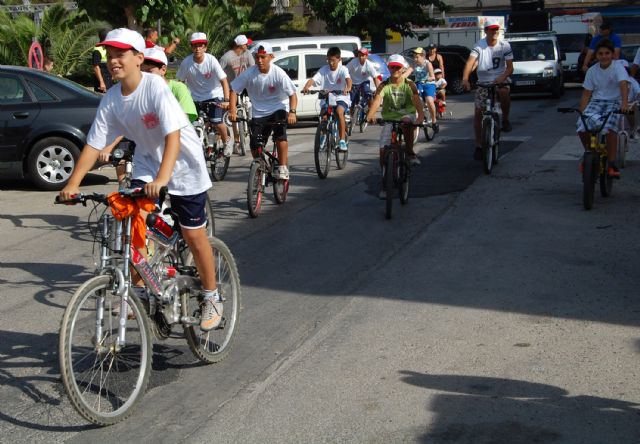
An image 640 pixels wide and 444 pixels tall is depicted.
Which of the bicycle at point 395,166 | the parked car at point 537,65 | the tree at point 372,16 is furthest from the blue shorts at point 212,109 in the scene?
the tree at point 372,16

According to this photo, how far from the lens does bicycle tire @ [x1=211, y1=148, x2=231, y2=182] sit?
14.1m

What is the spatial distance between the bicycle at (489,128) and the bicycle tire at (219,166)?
3445mm

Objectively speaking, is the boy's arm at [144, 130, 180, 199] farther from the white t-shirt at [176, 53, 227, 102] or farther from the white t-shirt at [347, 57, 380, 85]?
the white t-shirt at [347, 57, 380, 85]

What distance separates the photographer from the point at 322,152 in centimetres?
1423

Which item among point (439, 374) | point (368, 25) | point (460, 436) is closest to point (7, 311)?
point (439, 374)

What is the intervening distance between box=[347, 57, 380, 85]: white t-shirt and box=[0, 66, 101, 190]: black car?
22.7 ft

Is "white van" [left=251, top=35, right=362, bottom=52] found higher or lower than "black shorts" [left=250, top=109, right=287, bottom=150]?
higher

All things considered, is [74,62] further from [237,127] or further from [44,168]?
[44,168]

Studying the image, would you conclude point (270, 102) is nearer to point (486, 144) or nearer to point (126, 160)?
point (486, 144)

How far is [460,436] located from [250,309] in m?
2.88

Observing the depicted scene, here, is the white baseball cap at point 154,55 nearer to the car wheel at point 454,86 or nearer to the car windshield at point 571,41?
the car wheel at point 454,86

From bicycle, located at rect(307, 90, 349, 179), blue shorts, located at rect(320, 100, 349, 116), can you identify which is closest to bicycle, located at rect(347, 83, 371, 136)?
blue shorts, located at rect(320, 100, 349, 116)

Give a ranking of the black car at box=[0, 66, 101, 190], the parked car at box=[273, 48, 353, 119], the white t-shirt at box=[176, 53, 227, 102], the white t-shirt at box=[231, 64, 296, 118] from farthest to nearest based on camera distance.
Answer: the parked car at box=[273, 48, 353, 119]
the white t-shirt at box=[176, 53, 227, 102]
the black car at box=[0, 66, 101, 190]
the white t-shirt at box=[231, 64, 296, 118]

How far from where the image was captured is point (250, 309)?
299 inches
